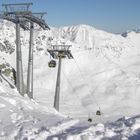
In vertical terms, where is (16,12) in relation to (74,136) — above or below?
above

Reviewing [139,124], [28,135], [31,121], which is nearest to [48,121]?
[31,121]

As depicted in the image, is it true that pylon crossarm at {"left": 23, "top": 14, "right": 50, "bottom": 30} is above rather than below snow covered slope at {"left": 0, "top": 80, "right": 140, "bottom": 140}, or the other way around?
above

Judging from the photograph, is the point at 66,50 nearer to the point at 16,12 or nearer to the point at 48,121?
the point at 16,12

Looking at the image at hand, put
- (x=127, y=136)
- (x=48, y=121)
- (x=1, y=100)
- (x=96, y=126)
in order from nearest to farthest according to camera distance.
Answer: (x=127, y=136)
(x=96, y=126)
(x=48, y=121)
(x=1, y=100)

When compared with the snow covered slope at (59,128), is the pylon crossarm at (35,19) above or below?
above

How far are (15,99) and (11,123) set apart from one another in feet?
19.8

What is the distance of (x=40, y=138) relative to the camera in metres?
13.7

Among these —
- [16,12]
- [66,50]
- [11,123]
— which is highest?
[16,12]

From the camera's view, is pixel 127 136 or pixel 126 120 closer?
pixel 127 136

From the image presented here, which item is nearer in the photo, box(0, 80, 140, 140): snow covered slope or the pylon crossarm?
box(0, 80, 140, 140): snow covered slope

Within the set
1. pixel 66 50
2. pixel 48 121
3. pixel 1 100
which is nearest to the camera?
pixel 48 121

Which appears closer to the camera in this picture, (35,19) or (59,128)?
(59,128)

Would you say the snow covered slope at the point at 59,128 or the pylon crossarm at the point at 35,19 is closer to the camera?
the snow covered slope at the point at 59,128

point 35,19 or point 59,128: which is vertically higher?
point 35,19
